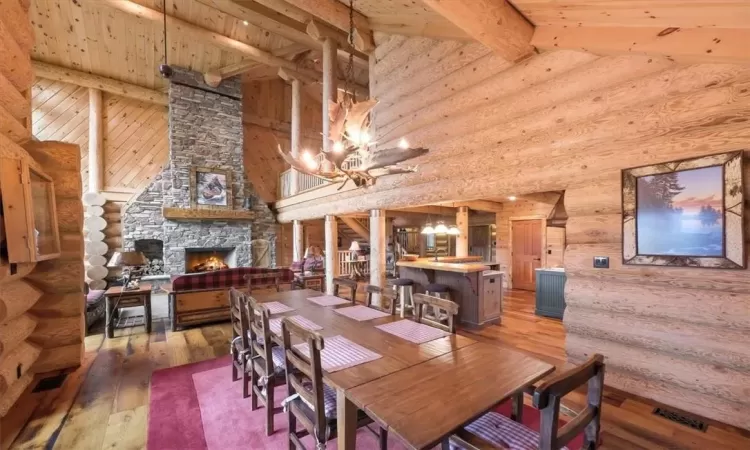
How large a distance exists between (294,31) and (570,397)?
714 centimetres

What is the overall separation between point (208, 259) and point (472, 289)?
699 centimetres

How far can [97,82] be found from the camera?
7043 millimetres

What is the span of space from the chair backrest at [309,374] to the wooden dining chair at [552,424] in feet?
2.20

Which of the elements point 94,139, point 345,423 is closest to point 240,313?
point 345,423

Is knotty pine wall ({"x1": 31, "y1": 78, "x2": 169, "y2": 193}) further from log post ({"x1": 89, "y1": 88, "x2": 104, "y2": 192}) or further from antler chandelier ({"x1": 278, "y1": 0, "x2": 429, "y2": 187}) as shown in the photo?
antler chandelier ({"x1": 278, "y1": 0, "x2": 429, "y2": 187})

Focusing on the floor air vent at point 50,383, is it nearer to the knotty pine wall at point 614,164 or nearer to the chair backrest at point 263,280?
the chair backrest at point 263,280

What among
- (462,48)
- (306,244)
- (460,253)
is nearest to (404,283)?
(460,253)

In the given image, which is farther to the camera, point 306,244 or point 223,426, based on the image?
point 306,244

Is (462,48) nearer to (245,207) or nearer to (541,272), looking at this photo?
(541,272)

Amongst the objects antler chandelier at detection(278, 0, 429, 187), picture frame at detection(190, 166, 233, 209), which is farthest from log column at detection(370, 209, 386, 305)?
picture frame at detection(190, 166, 233, 209)

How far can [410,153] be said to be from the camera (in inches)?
90.8

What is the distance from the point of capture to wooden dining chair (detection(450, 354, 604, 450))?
1.03 meters

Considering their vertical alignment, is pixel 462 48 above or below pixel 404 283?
above

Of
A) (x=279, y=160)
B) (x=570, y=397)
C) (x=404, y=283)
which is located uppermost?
(x=279, y=160)
